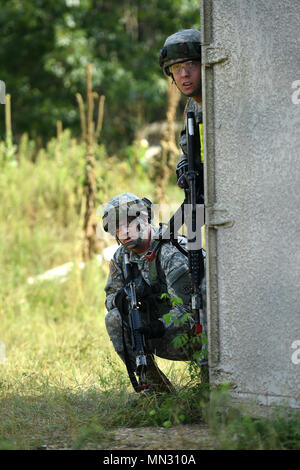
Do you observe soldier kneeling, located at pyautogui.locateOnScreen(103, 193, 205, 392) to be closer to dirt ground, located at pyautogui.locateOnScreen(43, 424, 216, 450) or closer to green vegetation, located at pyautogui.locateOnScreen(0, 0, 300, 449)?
green vegetation, located at pyautogui.locateOnScreen(0, 0, 300, 449)

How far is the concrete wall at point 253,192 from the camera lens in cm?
337

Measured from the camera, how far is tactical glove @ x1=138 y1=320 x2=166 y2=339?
4066 mm

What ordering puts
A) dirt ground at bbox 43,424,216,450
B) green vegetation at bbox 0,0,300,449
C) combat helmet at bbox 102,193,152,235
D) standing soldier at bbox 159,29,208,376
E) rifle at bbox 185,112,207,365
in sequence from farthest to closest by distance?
combat helmet at bbox 102,193,152,235
standing soldier at bbox 159,29,208,376
rifle at bbox 185,112,207,365
green vegetation at bbox 0,0,300,449
dirt ground at bbox 43,424,216,450

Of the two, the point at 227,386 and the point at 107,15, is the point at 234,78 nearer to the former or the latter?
the point at 227,386

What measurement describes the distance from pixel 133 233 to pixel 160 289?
0.43m

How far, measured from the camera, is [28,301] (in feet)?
24.4

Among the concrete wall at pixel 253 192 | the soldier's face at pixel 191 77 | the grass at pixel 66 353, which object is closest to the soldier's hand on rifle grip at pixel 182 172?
the soldier's face at pixel 191 77

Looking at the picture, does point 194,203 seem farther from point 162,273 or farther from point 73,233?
point 73,233

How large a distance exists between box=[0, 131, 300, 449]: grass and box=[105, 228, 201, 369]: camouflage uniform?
9.2 inches

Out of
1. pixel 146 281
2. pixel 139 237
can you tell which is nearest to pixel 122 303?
pixel 146 281

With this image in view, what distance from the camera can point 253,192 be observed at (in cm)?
348
